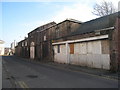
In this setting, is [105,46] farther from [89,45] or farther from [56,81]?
[56,81]

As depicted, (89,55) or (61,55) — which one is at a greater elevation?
(89,55)

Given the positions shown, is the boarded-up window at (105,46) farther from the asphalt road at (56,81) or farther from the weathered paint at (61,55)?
the weathered paint at (61,55)

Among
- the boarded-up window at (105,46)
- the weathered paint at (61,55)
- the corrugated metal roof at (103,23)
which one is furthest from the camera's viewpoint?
the weathered paint at (61,55)

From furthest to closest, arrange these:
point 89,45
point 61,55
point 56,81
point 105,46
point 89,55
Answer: point 61,55, point 89,45, point 89,55, point 105,46, point 56,81

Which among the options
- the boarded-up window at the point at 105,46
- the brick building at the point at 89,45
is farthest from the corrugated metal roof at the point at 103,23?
the boarded-up window at the point at 105,46

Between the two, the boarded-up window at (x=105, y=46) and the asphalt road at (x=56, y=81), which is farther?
the boarded-up window at (x=105, y=46)

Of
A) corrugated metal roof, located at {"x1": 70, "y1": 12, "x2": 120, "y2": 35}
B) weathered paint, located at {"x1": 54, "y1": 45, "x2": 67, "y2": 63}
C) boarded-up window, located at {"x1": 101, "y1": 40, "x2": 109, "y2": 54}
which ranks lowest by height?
weathered paint, located at {"x1": 54, "y1": 45, "x2": 67, "y2": 63}

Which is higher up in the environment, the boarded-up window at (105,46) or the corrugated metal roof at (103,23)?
the corrugated metal roof at (103,23)

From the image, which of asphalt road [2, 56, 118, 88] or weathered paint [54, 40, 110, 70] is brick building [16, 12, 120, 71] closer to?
weathered paint [54, 40, 110, 70]

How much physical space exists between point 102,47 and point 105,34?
4.58 feet

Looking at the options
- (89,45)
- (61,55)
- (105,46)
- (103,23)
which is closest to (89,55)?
(89,45)

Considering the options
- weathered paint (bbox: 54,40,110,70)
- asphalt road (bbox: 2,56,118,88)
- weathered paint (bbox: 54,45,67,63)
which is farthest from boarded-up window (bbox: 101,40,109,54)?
weathered paint (bbox: 54,45,67,63)

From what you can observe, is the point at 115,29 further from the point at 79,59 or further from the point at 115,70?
the point at 79,59

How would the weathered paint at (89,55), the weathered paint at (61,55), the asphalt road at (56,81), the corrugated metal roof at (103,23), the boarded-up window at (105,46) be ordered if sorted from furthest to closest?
1. the weathered paint at (61,55)
2. the corrugated metal roof at (103,23)
3. the weathered paint at (89,55)
4. the boarded-up window at (105,46)
5. the asphalt road at (56,81)
